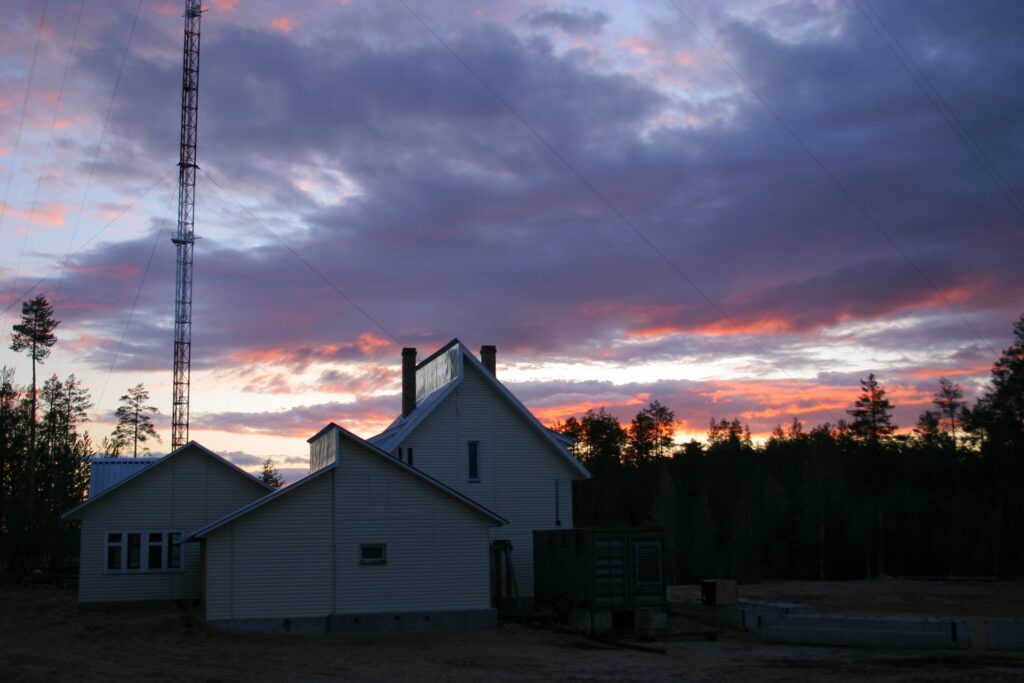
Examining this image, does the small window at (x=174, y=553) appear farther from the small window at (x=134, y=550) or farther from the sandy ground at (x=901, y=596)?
the sandy ground at (x=901, y=596)

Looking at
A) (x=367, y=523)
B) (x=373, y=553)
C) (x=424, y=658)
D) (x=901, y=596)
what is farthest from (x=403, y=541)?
(x=901, y=596)

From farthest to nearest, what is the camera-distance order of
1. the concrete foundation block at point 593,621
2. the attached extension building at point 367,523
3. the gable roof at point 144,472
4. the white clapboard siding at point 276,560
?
the gable roof at point 144,472 → the concrete foundation block at point 593,621 → the attached extension building at point 367,523 → the white clapboard siding at point 276,560

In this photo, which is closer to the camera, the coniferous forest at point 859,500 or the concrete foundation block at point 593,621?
the concrete foundation block at point 593,621

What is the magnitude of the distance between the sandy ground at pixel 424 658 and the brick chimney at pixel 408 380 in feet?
38.1

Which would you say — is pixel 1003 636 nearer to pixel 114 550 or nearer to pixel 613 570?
pixel 613 570

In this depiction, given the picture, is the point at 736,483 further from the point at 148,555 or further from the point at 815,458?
the point at 148,555

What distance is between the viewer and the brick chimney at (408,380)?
37594mm

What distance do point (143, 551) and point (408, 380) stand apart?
11.4 m

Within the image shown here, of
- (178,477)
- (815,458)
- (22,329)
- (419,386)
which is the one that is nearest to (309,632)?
(178,477)

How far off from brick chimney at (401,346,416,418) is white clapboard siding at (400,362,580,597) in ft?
15.1

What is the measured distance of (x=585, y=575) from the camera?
1121 inches

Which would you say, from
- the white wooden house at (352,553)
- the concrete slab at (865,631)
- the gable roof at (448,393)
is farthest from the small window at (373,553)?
the concrete slab at (865,631)

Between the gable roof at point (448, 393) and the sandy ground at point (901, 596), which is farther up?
the gable roof at point (448, 393)

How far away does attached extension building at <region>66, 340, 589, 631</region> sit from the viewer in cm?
2655
